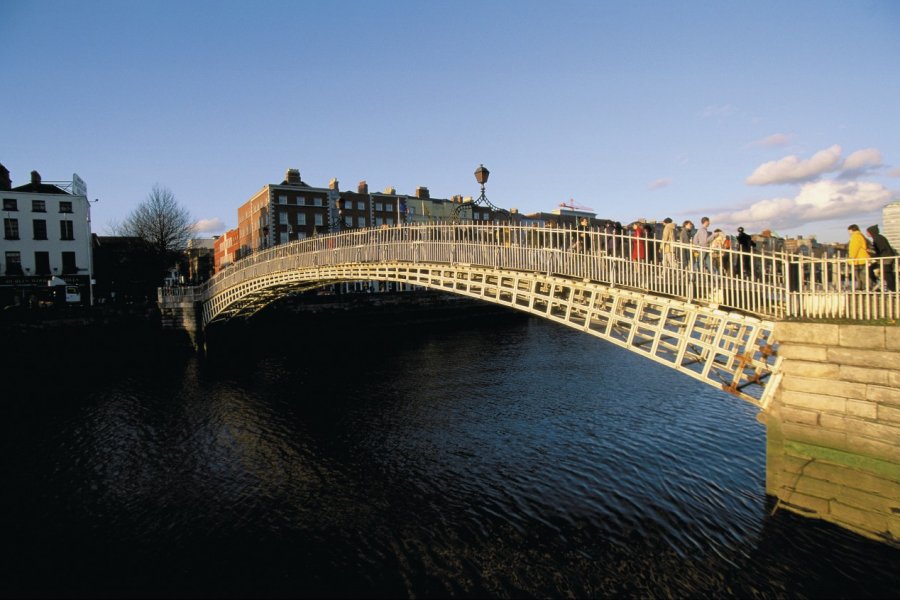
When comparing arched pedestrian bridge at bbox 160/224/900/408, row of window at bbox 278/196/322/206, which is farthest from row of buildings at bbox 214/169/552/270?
arched pedestrian bridge at bbox 160/224/900/408

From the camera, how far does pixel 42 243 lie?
41.6 m

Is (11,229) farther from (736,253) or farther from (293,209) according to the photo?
(736,253)

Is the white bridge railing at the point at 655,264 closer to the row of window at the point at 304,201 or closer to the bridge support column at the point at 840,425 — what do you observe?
the bridge support column at the point at 840,425

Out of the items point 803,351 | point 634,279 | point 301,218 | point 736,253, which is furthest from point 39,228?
point 803,351

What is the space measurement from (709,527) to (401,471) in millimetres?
7032

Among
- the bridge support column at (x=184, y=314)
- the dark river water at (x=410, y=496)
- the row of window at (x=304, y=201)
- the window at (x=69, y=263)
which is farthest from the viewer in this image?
the row of window at (x=304, y=201)

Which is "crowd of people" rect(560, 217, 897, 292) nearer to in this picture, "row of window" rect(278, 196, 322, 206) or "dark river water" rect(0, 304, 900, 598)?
"dark river water" rect(0, 304, 900, 598)

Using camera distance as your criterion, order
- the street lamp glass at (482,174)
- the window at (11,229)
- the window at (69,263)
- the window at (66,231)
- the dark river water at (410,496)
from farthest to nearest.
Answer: the window at (66,231) → the window at (69,263) → the window at (11,229) → the street lamp glass at (482,174) → the dark river water at (410,496)

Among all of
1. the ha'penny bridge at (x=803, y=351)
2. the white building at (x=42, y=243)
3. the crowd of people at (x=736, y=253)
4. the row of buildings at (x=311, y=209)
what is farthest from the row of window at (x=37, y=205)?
the crowd of people at (x=736, y=253)

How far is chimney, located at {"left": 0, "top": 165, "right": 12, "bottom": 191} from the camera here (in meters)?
44.1

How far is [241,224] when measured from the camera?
79.7 m

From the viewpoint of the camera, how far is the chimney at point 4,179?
4409 cm

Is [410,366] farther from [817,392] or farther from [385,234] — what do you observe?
[817,392]

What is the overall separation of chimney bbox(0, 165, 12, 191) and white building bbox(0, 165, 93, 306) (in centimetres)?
14
